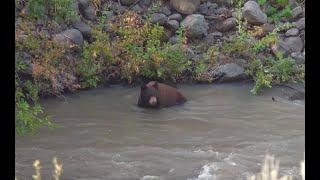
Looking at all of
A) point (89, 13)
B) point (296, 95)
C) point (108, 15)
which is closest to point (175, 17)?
point (108, 15)

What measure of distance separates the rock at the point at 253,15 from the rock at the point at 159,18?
180 centimetres

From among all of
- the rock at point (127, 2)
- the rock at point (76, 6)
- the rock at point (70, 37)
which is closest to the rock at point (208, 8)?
the rock at point (127, 2)

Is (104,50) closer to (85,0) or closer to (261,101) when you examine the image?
(85,0)

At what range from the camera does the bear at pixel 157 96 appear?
30.1 feet

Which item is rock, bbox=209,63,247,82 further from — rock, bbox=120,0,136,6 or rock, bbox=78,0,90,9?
rock, bbox=78,0,90,9

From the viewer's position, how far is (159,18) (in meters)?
12.0

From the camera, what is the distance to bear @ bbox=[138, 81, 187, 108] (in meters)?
9.19

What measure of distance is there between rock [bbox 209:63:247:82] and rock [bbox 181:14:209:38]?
127 cm

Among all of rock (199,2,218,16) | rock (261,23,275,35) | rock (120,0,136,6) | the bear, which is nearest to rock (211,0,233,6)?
rock (199,2,218,16)

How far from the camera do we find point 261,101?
986cm

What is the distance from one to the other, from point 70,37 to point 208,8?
3746 millimetres

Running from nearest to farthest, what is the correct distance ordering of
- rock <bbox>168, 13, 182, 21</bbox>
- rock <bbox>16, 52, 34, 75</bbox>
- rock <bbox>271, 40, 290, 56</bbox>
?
rock <bbox>16, 52, 34, 75</bbox> → rock <bbox>271, 40, 290, 56</bbox> → rock <bbox>168, 13, 182, 21</bbox>
